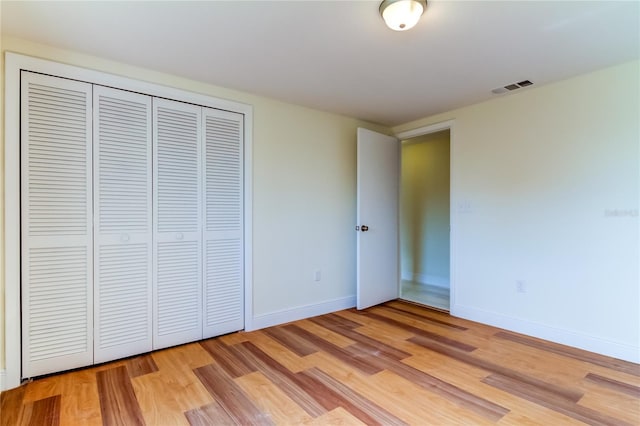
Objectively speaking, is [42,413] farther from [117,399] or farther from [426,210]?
[426,210]

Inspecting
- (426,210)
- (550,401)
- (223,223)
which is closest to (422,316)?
(550,401)

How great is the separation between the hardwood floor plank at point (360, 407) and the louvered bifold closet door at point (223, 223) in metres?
1.14

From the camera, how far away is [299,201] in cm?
333

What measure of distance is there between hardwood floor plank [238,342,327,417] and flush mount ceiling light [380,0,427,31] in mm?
2142

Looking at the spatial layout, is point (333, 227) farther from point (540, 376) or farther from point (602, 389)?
point (602, 389)

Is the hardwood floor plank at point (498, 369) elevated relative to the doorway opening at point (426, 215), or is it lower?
lower

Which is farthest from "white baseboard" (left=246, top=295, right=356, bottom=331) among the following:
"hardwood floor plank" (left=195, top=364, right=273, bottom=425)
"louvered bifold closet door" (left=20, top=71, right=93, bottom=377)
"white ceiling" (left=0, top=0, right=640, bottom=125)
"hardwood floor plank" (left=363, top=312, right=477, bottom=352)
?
"white ceiling" (left=0, top=0, right=640, bottom=125)

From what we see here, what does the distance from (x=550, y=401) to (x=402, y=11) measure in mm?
2320

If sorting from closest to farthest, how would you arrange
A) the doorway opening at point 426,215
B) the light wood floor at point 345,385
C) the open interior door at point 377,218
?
the light wood floor at point 345,385 → the open interior door at point 377,218 → the doorway opening at point 426,215

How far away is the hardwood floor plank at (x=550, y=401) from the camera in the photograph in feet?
5.55

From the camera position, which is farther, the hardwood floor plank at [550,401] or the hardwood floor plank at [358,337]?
the hardwood floor plank at [358,337]

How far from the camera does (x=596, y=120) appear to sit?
2.52 meters

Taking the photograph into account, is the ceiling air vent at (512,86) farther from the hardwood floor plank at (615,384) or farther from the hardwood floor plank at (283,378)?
the hardwood floor plank at (283,378)

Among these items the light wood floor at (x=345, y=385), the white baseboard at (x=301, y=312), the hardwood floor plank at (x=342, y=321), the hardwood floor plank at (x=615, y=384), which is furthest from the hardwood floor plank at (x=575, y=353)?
the white baseboard at (x=301, y=312)
